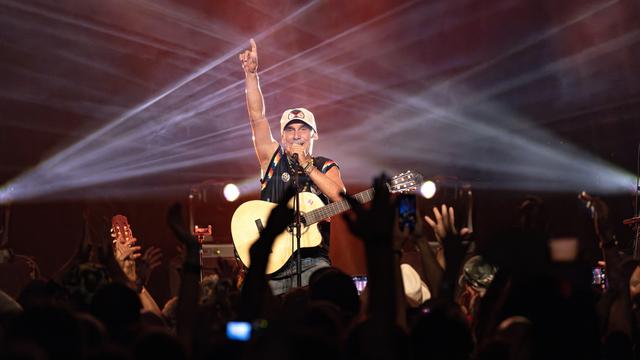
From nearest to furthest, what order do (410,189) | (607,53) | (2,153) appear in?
(410,189) → (2,153) → (607,53)

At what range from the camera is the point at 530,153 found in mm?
10531

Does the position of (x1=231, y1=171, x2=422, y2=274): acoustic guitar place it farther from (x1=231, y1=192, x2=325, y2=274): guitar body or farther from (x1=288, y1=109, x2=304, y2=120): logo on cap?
(x1=288, y1=109, x2=304, y2=120): logo on cap

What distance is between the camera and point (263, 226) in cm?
693

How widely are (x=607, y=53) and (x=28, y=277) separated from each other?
772cm

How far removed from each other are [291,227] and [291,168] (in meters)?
0.55

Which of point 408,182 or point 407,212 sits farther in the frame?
point 408,182

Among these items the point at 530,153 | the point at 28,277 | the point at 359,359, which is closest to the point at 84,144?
the point at 28,277

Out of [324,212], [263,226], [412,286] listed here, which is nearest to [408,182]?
[324,212]

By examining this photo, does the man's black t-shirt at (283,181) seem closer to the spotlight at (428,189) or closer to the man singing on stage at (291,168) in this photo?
the man singing on stage at (291,168)

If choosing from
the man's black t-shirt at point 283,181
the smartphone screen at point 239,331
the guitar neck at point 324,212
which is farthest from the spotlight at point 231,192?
the smartphone screen at point 239,331

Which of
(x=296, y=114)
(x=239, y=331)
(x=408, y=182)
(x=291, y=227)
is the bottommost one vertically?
(x=239, y=331)

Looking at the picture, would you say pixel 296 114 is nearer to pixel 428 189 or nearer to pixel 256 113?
pixel 256 113

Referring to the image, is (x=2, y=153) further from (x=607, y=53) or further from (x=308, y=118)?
(x=607, y=53)

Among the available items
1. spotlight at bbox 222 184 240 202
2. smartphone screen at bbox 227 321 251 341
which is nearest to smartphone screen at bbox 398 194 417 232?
smartphone screen at bbox 227 321 251 341
